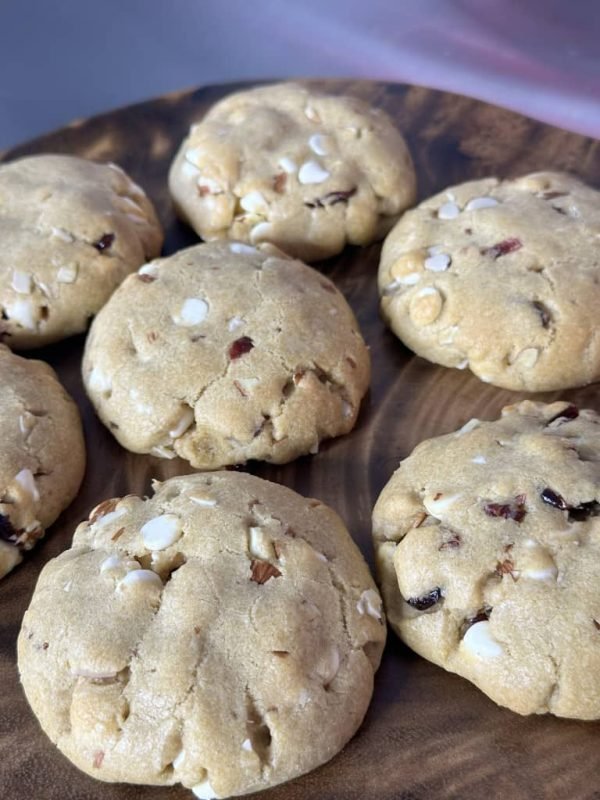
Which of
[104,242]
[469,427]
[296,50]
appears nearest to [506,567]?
[469,427]

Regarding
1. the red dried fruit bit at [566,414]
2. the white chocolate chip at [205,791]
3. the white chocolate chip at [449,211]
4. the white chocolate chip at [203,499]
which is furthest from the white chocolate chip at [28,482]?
the white chocolate chip at [449,211]

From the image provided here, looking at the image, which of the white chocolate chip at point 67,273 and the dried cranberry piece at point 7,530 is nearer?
the dried cranberry piece at point 7,530

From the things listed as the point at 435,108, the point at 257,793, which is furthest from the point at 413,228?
the point at 257,793

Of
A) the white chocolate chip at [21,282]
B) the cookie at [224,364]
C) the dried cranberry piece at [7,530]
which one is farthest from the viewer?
the white chocolate chip at [21,282]

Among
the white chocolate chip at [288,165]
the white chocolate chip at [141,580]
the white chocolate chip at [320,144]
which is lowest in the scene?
the white chocolate chip at [141,580]

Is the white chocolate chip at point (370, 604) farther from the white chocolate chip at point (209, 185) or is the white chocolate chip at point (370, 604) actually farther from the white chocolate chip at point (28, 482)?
the white chocolate chip at point (209, 185)

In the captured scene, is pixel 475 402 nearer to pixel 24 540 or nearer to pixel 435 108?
pixel 24 540
